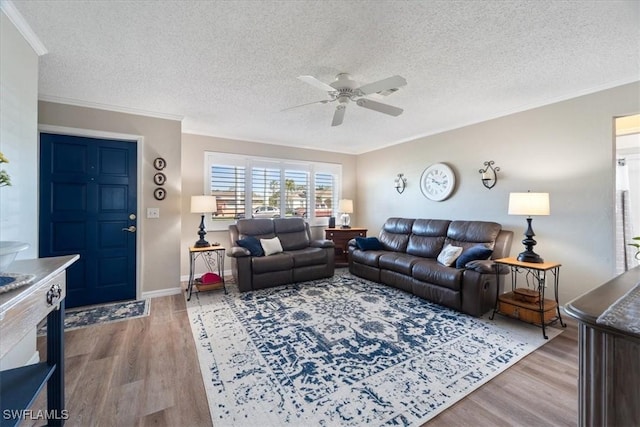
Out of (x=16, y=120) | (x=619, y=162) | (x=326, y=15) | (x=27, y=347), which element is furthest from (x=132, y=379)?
(x=619, y=162)

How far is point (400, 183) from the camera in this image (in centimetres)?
530

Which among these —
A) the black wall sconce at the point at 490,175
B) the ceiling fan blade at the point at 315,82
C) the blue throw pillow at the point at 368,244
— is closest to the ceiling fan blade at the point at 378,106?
the ceiling fan blade at the point at 315,82

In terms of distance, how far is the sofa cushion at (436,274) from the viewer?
123 inches

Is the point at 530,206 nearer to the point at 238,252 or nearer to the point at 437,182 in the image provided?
the point at 437,182

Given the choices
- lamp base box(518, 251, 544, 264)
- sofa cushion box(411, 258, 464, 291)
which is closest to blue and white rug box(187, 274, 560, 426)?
sofa cushion box(411, 258, 464, 291)

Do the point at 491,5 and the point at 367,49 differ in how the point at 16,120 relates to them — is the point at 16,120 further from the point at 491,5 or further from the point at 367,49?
the point at 491,5

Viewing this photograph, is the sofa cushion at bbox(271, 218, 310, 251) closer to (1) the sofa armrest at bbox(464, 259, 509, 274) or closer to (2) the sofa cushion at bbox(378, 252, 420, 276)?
(2) the sofa cushion at bbox(378, 252, 420, 276)

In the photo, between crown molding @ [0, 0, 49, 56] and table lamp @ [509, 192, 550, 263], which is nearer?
crown molding @ [0, 0, 49, 56]

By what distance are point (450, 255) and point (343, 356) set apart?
2084 millimetres

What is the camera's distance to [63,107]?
125 inches

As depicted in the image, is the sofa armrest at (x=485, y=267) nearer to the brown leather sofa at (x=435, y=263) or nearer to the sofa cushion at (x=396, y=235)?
the brown leather sofa at (x=435, y=263)

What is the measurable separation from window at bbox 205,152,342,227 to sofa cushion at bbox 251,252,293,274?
54.7 inches

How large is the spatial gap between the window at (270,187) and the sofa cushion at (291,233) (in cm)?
61

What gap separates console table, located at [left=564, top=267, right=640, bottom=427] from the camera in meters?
0.75
